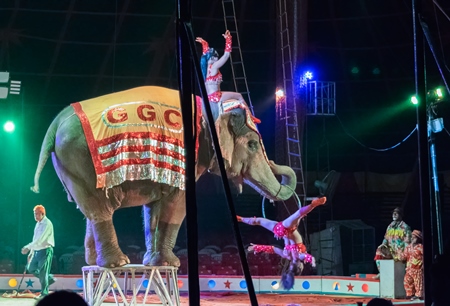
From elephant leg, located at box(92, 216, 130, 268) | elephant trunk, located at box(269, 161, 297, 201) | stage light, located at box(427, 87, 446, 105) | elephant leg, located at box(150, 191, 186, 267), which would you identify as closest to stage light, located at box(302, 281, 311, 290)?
stage light, located at box(427, 87, 446, 105)

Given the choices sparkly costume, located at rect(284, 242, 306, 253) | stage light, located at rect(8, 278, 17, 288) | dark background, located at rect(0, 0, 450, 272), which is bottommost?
stage light, located at rect(8, 278, 17, 288)

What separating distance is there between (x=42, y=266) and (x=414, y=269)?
12.2 ft

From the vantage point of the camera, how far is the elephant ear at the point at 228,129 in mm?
5699

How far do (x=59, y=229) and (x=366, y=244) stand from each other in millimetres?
5755

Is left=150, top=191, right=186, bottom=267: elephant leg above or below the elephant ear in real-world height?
below

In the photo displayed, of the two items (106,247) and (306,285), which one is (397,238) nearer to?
(306,285)

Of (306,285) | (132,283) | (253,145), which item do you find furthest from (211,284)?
(132,283)

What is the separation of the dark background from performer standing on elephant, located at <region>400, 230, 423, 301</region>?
17.8 feet

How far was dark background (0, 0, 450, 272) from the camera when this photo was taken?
43.3 feet

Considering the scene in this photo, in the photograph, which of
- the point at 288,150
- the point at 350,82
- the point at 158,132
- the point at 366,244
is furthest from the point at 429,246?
the point at 350,82

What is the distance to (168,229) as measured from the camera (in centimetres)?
547

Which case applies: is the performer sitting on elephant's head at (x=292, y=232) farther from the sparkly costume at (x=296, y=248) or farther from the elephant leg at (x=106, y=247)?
the elephant leg at (x=106, y=247)

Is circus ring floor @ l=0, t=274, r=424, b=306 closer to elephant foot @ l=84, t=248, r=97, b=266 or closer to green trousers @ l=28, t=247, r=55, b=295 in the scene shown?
green trousers @ l=28, t=247, r=55, b=295

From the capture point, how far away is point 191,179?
2.30 metres
